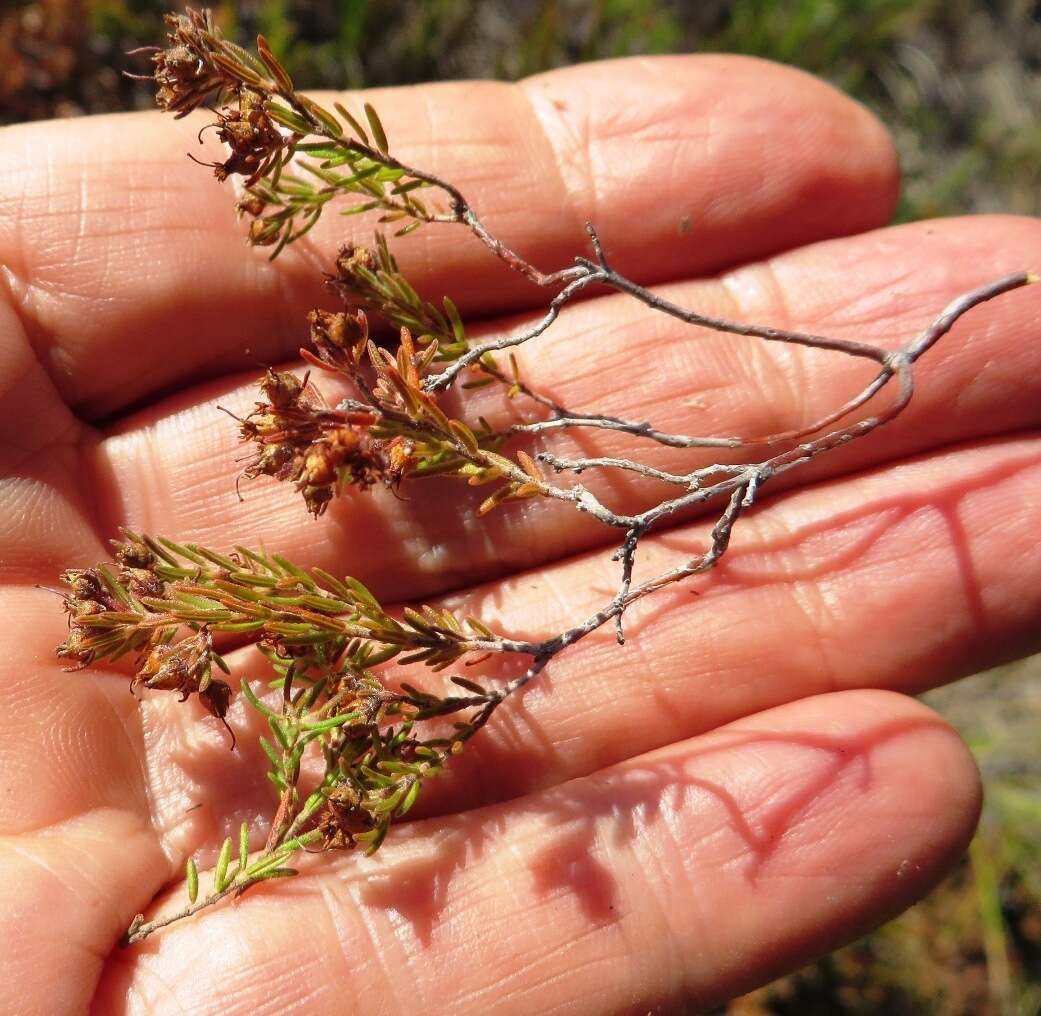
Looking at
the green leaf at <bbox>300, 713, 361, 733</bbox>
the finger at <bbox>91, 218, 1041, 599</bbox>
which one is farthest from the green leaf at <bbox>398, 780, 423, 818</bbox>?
the finger at <bbox>91, 218, 1041, 599</bbox>

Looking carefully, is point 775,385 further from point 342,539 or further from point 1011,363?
point 342,539

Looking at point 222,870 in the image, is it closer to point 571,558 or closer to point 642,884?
point 642,884

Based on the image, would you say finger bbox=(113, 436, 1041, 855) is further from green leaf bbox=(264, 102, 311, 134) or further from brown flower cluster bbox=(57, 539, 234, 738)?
green leaf bbox=(264, 102, 311, 134)

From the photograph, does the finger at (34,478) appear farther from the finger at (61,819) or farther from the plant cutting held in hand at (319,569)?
the plant cutting held in hand at (319,569)

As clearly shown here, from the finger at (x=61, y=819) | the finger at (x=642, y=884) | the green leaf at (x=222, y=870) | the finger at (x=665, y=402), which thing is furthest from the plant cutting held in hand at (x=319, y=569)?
the finger at (x=665, y=402)

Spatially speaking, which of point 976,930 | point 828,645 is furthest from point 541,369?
point 976,930
